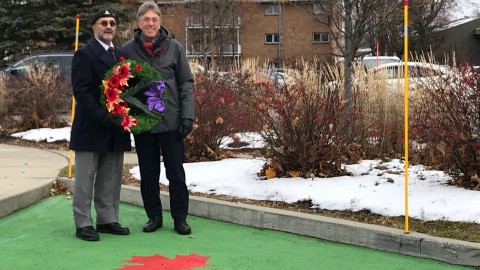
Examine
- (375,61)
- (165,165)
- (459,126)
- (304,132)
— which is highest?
(375,61)

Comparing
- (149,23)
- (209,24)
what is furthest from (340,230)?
(209,24)

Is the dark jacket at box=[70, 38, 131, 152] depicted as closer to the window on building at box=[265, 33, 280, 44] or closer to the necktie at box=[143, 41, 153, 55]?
the necktie at box=[143, 41, 153, 55]

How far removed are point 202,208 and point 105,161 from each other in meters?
1.30

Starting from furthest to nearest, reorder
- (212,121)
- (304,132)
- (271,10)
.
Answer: (271,10), (212,121), (304,132)

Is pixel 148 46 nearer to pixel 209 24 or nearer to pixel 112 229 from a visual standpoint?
pixel 112 229

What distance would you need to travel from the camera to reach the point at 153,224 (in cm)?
541

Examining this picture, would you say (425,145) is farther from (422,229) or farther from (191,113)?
(191,113)

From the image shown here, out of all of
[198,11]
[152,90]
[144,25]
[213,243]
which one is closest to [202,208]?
[213,243]

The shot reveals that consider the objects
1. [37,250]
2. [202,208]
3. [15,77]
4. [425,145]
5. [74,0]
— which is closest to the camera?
[37,250]

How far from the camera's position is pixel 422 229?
4.85 metres

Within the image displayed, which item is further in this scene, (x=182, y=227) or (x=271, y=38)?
(x=271, y=38)

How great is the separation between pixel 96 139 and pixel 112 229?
0.88 metres

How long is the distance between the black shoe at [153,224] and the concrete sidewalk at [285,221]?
0.68 metres

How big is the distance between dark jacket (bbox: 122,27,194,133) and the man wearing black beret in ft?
0.78
